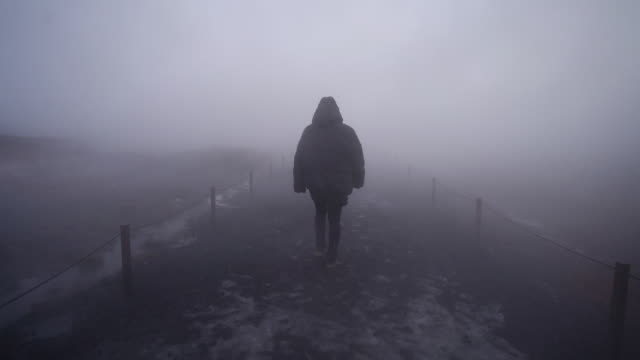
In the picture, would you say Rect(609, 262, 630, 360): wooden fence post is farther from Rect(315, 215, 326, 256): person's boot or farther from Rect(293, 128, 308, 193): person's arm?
Rect(293, 128, 308, 193): person's arm

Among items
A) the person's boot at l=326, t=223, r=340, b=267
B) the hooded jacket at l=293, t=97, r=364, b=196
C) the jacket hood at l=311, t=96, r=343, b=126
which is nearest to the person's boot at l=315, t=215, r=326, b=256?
the person's boot at l=326, t=223, r=340, b=267

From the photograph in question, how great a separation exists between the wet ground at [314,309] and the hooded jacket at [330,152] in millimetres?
1562

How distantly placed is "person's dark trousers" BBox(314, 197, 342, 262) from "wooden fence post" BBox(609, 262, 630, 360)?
160 inches

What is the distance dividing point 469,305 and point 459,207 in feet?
32.0

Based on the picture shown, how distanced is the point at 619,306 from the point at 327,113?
4811 mm

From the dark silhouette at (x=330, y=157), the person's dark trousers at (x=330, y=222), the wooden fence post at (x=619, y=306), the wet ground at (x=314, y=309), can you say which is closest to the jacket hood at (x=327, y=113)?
the dark silhouette at (x=330, y=157)

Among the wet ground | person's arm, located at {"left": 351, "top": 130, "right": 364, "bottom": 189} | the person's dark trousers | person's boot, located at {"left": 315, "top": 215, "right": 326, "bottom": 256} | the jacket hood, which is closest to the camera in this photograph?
the wet ground

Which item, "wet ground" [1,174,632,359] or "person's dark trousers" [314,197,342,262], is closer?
"wet ground" [1,174,632,359]

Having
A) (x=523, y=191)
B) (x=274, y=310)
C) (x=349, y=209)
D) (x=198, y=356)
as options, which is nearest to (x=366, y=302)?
(x=274, y=310)

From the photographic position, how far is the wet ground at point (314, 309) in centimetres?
460

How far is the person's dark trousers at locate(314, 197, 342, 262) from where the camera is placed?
23.4ft

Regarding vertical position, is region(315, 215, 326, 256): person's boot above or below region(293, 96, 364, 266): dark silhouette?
below

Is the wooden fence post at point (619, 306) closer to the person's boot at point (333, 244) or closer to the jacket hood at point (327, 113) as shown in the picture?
the person's boot at point (333, 244)

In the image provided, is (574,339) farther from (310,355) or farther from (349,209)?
(349,209)
